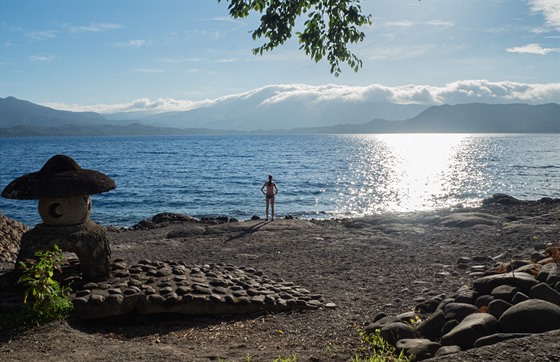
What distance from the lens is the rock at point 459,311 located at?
7723mm

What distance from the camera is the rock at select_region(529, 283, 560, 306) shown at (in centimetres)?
747

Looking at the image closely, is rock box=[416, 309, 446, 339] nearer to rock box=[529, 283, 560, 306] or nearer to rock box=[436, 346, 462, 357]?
rock box=[436, 346, 462, 357]

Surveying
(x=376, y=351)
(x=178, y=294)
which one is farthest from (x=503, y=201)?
(x=376, y=351)

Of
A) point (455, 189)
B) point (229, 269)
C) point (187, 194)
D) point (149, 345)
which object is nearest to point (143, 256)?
point (229, 269)

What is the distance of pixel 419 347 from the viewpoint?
6.77m

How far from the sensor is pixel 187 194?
4831 cm

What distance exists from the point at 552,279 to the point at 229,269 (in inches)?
299

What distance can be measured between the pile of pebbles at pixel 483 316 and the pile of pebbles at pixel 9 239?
14245 mm

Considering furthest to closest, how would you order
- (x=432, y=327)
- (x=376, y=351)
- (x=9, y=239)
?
(x=9, y=239)
(x=432, y=327)
(x=376, y=351)

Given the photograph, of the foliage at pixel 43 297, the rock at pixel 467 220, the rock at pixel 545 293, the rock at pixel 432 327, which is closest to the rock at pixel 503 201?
the rock at pixel 467 220

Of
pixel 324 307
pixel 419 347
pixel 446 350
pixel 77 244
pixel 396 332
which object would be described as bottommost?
pixel 324 307

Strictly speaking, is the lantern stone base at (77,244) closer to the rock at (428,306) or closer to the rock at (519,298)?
the rock at (428,306)

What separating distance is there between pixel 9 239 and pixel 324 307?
1463 centimetres

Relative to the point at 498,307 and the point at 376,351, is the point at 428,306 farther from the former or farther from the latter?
the point at 376,351
